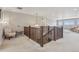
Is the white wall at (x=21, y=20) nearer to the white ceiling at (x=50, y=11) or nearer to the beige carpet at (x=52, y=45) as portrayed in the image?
the white ceiling at (x=50, y=11)

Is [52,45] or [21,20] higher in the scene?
[21,20]

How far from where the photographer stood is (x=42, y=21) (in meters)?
1.91

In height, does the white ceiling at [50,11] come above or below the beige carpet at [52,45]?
above

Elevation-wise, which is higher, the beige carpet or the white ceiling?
the white ceiling

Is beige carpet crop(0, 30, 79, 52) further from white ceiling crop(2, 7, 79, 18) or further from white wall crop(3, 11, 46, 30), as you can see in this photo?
white ceiling crop(2, 7, 79, 18)

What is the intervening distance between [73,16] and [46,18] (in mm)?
499

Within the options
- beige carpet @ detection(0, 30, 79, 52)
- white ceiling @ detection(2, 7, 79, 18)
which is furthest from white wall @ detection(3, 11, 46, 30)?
beige carpet @ detection(0, 30, 79, 52)

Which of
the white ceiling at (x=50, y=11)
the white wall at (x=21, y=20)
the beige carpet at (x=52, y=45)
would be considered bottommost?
the beige carpet at (x=52, y=45)

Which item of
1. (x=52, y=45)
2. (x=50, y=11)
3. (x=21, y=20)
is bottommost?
(x=52, y=45)

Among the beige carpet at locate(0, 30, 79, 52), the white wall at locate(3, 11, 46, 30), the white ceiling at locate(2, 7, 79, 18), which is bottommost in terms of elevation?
the beige carpet at locate(0, 30, 79, 52)

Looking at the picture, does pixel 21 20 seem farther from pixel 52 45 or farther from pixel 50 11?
pixel 52 45

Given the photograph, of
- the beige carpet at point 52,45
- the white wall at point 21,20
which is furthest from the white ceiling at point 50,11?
the beige carpet at point 52,45

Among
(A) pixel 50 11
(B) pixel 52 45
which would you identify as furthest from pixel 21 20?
(B) pixel 52 45
